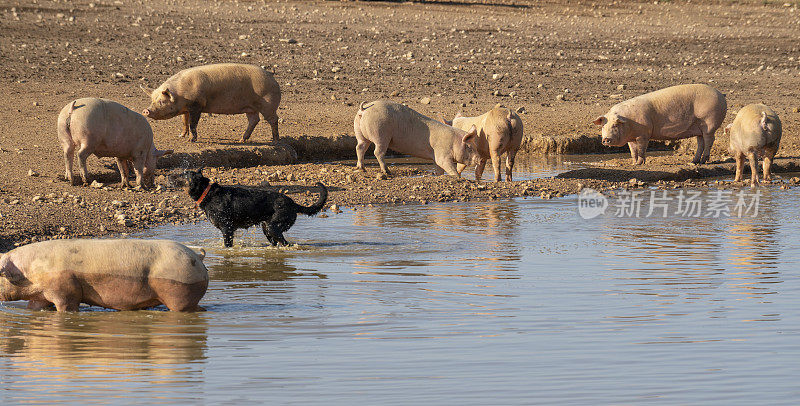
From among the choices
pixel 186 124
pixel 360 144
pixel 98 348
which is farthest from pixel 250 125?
pixel 98 348

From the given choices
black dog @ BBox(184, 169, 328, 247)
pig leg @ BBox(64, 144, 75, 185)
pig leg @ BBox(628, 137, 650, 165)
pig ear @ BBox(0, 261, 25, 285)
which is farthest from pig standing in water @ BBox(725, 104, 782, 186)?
pig ear @ BBox(0, 261, 25, 285)

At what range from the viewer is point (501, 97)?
2091cm

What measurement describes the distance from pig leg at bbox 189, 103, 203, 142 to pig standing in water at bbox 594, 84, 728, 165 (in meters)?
5.46

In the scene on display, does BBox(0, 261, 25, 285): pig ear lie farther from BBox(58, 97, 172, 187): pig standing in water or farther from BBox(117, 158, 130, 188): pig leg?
BBox(117, 158, 130, 188): pig leg

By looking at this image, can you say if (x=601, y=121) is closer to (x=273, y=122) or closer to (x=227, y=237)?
(x=273, y=122)

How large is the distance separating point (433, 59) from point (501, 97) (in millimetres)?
3450

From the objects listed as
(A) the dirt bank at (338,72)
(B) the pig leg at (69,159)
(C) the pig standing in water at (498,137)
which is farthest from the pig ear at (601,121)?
(B) the pig leg at (69,159)

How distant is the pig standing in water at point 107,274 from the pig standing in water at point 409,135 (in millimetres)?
7454

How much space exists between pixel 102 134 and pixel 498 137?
4.69m

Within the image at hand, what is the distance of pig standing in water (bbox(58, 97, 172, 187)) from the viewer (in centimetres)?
1273

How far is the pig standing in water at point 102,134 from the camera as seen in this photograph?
41.8 ft

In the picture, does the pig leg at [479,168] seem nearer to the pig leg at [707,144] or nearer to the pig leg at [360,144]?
the pig leg at [360,144]

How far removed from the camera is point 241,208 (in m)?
10.2

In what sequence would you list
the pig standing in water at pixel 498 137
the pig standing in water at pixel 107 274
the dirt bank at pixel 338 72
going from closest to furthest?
the pig standing in water at pixel 107 274
the dirt bank at pixel 338 72
the pig standing in water at pixel 498 137
